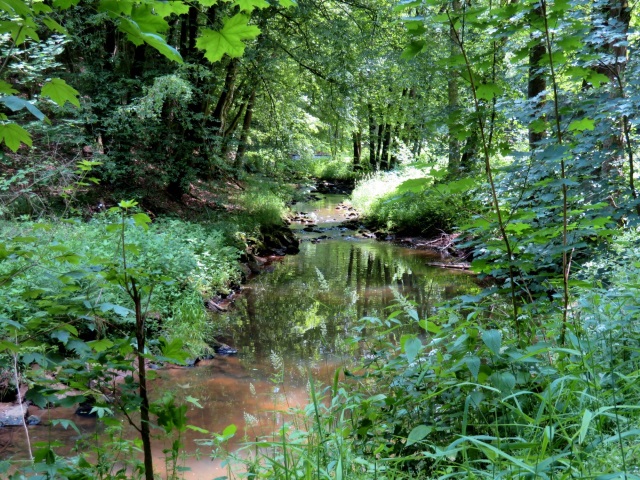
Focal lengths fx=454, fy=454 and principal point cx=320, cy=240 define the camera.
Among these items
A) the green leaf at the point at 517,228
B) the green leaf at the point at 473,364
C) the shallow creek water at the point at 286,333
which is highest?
the green leaf at the point at 517,228

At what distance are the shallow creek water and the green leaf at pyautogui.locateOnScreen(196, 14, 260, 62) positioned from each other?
1065mm

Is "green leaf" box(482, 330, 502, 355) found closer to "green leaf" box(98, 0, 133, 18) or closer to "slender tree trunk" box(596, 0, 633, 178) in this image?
"green leaf" box(98, 0, 133, 18)

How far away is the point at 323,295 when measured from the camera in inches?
327

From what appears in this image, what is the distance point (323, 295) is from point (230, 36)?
703 centimetres

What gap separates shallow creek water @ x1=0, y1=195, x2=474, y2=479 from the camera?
12.5ft

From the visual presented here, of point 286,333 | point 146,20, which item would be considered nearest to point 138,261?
point 286,333

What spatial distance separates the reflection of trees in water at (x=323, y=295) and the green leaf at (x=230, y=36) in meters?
3.15

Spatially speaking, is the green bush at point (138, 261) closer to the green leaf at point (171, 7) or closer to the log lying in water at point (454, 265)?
the green leaf at point (171, 7)

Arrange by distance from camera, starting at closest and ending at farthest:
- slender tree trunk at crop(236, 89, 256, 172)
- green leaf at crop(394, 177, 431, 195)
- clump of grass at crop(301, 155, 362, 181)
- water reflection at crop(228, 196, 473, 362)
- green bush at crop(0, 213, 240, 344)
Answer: green leaf at crop(394, 177, 431, 195) < green bush at crop(0, 213, 240, 344) < water reflection at crop(228, 196, 473, 362) < slender tree trunk at crop(236, 89, 256, 172) < clump of grass at crop(301, 155, 362, 181)

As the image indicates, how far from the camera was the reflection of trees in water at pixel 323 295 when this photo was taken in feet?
20.5

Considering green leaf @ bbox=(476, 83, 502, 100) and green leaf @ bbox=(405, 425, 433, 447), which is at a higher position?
green leaf @ bbox=(476, 83, 502, 100)

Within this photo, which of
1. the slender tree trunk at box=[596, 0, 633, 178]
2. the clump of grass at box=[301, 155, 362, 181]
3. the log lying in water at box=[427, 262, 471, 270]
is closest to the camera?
the slender tree trunk at box=[596, 0, 633, 178]

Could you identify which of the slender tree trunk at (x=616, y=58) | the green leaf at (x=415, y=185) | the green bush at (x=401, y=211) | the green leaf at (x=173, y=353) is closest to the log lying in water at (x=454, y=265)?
the green bush at (x=401, y=211)

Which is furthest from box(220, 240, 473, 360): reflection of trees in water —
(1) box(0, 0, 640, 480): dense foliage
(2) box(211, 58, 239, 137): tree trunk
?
(2) box(211, 58, 239, 137): tree trunk
